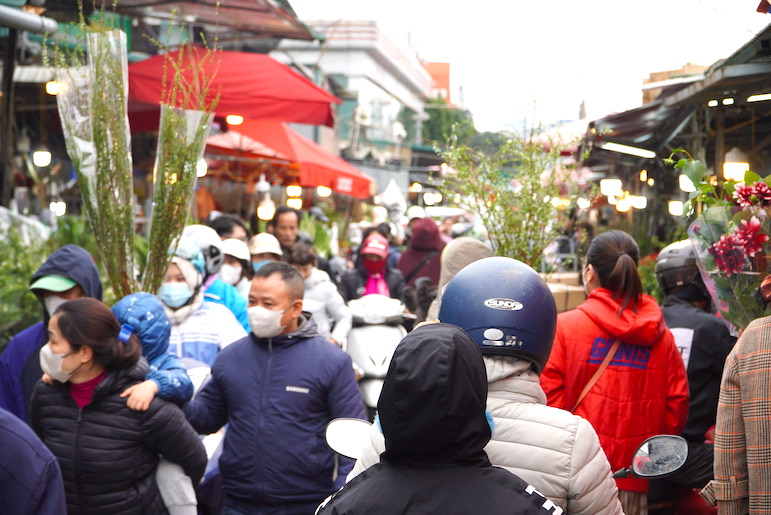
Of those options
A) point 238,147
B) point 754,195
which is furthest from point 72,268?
point 238,147

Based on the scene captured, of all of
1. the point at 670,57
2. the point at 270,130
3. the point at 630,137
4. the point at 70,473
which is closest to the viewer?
the point at 70,473

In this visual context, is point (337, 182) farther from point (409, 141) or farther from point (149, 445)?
point (409, 141)

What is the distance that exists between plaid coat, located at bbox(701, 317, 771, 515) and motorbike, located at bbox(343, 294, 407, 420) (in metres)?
4.11

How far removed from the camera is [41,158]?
494 inches

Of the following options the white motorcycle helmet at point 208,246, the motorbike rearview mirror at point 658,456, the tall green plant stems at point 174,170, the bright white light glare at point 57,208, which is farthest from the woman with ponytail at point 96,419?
the bright white light glare at point 57,208

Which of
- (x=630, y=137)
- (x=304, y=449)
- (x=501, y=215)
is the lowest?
(x=304, y=449)

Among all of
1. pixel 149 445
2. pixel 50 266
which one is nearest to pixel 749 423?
pixel 149 445

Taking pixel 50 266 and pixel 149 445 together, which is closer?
pixel 149 445

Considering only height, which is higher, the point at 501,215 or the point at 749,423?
the point at 501,215

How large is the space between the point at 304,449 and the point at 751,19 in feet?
10.4

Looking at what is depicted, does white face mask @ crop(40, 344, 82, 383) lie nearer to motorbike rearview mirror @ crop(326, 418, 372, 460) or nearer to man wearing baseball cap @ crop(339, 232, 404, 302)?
motorbike rearview mirror @ crop(326, 418, 372, 460)

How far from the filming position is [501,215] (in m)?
5.69

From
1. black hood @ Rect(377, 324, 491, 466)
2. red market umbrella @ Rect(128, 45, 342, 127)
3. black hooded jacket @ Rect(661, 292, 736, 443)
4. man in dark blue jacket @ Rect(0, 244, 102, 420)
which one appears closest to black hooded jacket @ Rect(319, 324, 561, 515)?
black hood @ Rect(377, 324, 491, 466)

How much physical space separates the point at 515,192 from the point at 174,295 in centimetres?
237
